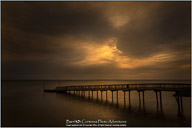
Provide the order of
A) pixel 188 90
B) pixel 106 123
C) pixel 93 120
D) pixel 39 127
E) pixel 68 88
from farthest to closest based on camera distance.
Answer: pixel 68 88, pixel 188 90, pixel 93 120, pixel 106 123, pixel 39 127

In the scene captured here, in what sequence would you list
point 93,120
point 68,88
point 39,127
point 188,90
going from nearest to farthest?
point 39,127
point 93,120
point 188,90
point 68,88

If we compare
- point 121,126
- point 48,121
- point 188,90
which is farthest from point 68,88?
point 188,90

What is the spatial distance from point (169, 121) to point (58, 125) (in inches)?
580

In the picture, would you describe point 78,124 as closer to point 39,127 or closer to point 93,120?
point 93,120

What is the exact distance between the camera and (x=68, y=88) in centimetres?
4778

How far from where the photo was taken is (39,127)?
14641mm

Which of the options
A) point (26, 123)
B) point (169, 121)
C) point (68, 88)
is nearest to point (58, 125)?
point (26, 123)

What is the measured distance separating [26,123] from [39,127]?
9.47ft

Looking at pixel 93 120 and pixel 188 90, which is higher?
pixel 188 90

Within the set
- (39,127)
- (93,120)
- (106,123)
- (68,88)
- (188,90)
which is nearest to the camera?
(39,127)

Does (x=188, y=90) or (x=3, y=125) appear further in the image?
(x=188, y=90)

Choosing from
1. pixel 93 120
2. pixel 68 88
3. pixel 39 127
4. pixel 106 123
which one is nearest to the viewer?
pixel 39 127

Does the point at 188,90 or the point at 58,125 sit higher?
the point at 188,90

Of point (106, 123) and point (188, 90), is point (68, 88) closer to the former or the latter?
point (106, 123)
